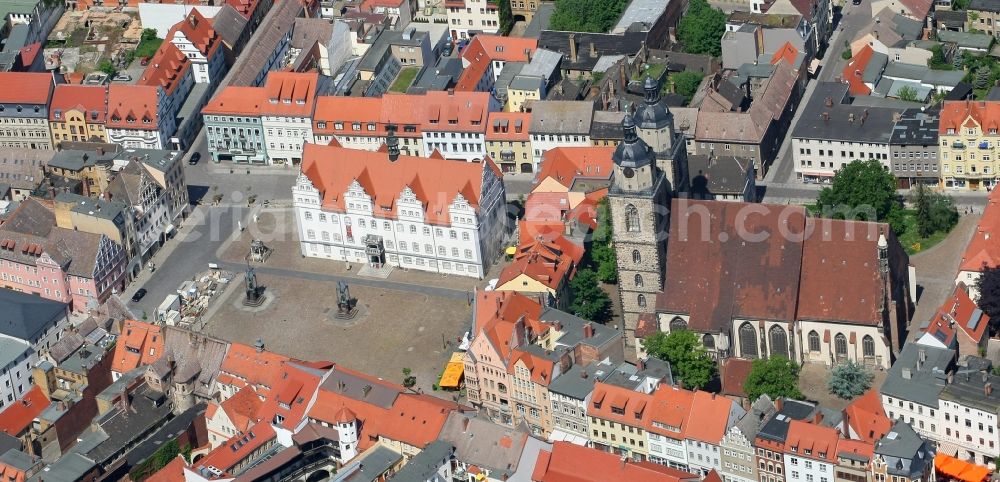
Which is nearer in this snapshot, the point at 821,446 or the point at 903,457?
the point at 903,457

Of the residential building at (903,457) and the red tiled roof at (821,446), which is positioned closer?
the residential building at (903,457)

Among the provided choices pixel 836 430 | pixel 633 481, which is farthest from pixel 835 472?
pixel 633 481

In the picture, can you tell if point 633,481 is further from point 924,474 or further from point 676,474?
point 924,474

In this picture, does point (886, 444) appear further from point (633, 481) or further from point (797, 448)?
point (633, 481)

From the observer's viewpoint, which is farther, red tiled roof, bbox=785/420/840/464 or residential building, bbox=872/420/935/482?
red tiled roof, bbox=785/420/840/464

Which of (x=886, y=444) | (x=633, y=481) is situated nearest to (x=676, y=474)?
(x=633, y=481)

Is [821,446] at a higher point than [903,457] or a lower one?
lower
